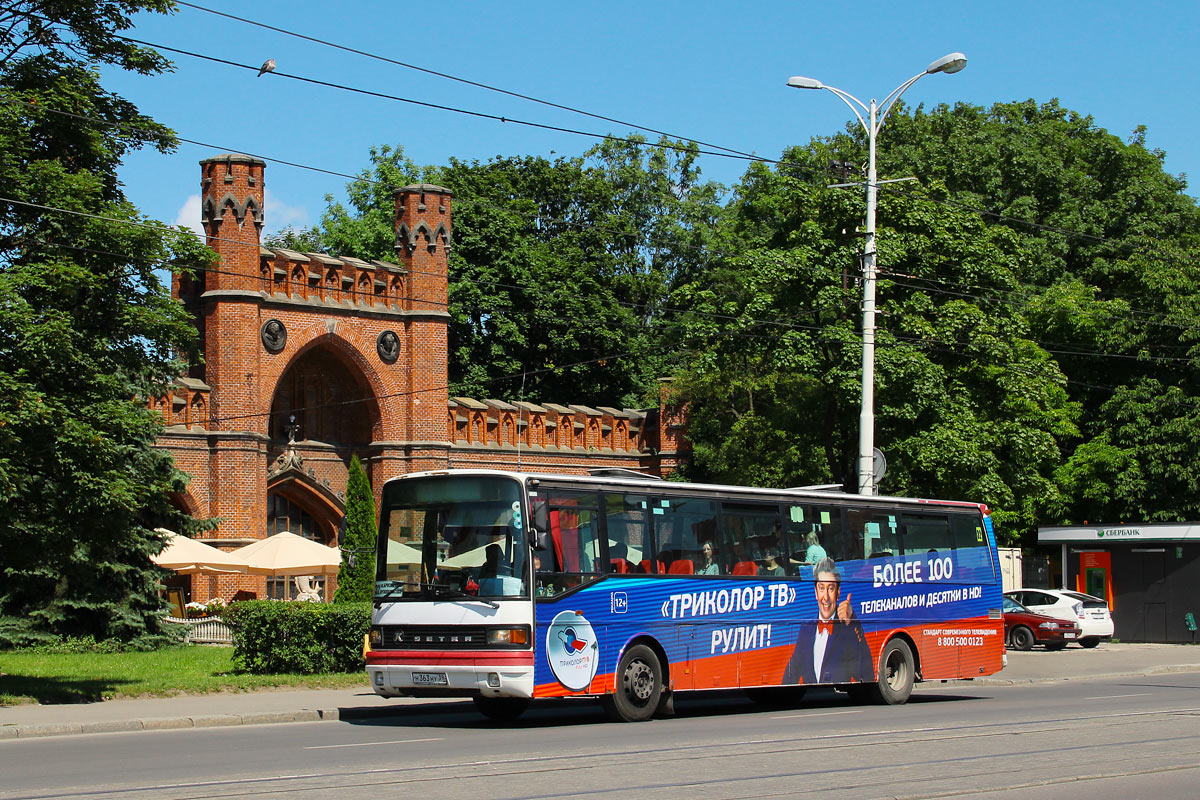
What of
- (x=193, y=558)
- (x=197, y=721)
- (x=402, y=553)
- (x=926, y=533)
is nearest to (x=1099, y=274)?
(x=926, y=533)

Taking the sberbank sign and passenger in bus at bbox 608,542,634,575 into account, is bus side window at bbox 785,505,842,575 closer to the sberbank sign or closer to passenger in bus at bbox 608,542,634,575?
passenger in bus at bbox 608,542,634,575

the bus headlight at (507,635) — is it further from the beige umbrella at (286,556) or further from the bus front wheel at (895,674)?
the beige umbrella at (286,556)

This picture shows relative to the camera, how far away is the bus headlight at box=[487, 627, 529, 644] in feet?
46.1

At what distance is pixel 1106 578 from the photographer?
35031 mm

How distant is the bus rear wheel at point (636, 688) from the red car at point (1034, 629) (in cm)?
1899

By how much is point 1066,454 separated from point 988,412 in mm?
11248

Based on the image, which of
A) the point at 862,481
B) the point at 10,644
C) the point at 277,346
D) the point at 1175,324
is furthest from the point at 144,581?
the point at 1175,324

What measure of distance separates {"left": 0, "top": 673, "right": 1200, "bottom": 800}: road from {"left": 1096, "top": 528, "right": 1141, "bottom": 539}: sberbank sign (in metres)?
18.0

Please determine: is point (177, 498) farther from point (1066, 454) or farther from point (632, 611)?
point (1066, 454)

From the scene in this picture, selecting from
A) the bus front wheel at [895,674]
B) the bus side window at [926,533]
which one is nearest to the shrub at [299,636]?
the bus front wheel at [895,674]

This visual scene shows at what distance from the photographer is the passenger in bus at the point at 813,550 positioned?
17.4m

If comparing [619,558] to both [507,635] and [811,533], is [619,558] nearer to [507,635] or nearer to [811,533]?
[507,635]

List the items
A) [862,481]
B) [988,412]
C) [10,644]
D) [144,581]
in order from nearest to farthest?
1. [862,481]
2. [10,644]
3. [144,581]
4. [988,412]

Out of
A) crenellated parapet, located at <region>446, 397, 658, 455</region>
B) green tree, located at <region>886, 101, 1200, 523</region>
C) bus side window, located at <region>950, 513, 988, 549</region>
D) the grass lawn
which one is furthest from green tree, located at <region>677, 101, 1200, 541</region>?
the grass lawn
